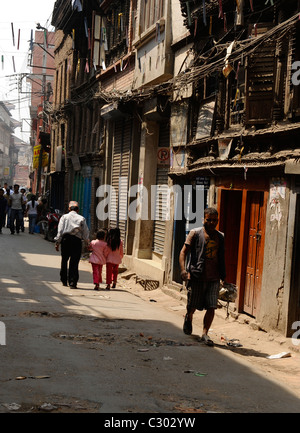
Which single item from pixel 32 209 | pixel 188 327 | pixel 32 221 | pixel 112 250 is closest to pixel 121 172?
pixel 112 250

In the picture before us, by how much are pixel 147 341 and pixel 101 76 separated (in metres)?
17.9

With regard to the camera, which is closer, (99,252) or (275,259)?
(275,259)

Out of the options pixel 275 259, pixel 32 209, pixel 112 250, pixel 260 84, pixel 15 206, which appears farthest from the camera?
pixel 32 209

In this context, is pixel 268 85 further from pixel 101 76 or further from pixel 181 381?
pixel 101 76

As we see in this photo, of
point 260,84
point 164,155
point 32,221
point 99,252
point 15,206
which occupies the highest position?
point 260,84

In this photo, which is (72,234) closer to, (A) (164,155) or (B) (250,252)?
(B) (250,252)

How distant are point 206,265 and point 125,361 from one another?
2029 millimetres

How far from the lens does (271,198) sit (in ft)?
34.8

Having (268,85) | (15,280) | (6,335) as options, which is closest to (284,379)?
(6,335)

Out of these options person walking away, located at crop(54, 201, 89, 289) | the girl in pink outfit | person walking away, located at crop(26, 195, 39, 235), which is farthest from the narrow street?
person walking away, located at crop(26, 195, 39, 235)

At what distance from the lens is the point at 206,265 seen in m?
9.08

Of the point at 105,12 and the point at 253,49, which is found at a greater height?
the point at 105,12

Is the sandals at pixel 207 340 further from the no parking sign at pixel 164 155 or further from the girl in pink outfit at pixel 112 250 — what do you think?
the no parking sign at pixel 164 155

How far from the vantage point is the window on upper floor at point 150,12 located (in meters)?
17.4
